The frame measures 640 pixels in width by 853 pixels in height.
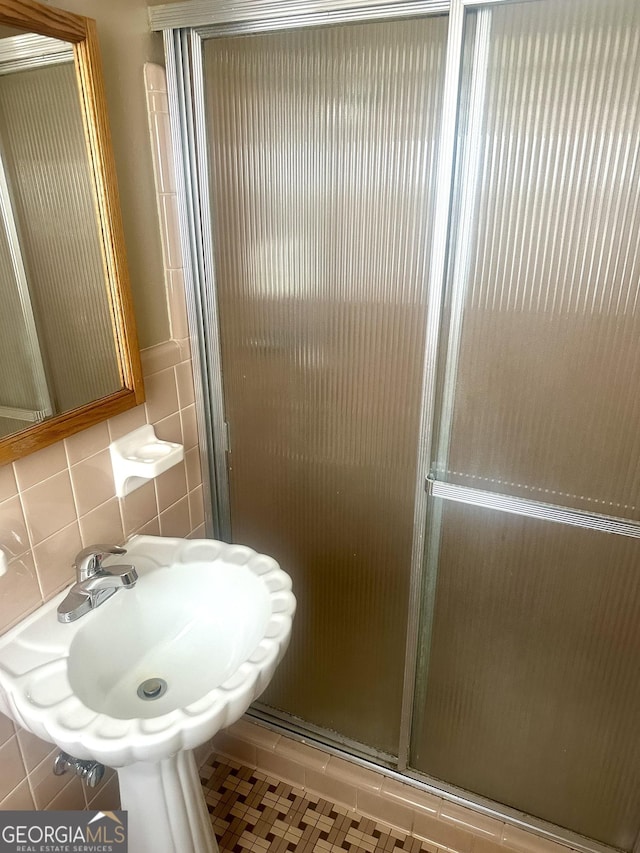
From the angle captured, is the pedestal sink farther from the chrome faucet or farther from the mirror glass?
the mirror glass

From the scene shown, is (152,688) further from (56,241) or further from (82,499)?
(56,241)

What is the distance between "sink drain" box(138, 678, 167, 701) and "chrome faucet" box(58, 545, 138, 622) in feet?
0.68

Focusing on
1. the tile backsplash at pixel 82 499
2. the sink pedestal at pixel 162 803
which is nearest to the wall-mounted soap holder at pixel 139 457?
the tile backsplash at pixel 82 499

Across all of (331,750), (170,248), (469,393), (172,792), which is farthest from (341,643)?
(170,248)

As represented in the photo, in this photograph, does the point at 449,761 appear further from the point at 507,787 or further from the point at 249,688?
the point at 249,688

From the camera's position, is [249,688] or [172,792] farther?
[172,792]

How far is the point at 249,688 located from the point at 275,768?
39.4 inches

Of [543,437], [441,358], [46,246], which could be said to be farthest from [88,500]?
[543,437]

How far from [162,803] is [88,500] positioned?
2.09 feet

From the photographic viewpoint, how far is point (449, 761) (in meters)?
1.58

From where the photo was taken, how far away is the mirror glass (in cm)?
101

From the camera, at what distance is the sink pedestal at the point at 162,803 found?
3.72ft

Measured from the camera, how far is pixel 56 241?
3.66 feet

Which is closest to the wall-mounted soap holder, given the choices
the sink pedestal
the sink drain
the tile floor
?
the sink drain
